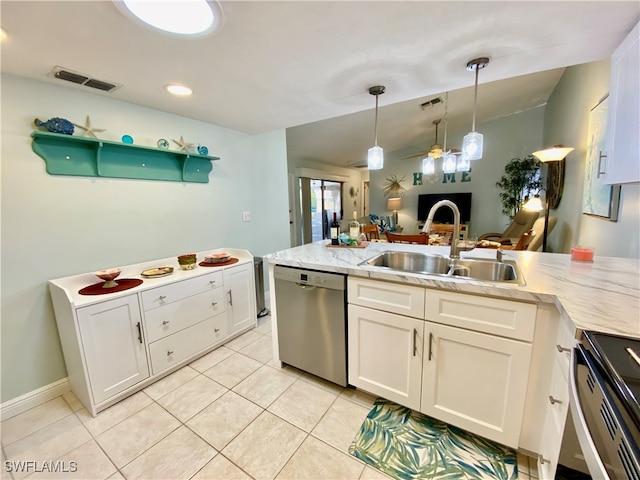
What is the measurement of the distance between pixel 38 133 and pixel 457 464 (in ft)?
9.82

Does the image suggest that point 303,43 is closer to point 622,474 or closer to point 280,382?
point 622,474

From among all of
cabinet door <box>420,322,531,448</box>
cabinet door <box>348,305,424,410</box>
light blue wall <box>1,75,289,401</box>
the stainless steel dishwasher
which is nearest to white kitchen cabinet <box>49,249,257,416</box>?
light blue wall <box>1,75,289,401</box>

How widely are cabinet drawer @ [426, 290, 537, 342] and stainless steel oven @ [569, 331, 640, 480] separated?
1.18 feet

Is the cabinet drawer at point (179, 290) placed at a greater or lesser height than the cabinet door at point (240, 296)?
greater

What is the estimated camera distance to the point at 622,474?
47 cm

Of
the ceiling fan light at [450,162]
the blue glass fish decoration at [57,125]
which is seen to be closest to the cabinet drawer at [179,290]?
the blue glass fish decoration at [57,125]

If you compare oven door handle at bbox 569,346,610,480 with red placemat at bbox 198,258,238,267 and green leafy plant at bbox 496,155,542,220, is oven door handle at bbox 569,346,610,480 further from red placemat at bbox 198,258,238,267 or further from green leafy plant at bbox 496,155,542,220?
green leafy plant at bbox 496,155,542,220

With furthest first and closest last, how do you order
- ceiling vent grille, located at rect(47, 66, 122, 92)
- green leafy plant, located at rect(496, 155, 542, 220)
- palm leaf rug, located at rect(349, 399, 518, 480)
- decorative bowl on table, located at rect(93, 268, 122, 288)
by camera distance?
1. green leafy plant, located at rect(496, 155, 542, 220)
2. decorative bowl on table, located at rect(93, 268, 122, 288)
3. ceiling vent grille, located at rect(47, 66, 122, 92)
4. palm leaf rug, located at rect(349, 399, 518, 480)

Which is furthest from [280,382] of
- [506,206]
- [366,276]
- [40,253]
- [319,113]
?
[506,206]

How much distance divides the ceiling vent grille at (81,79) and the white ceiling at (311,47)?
0.05m

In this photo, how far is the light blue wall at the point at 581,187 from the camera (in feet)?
5.42

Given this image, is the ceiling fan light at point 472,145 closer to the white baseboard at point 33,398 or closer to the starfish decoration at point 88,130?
the starfish decoration at point 88,130

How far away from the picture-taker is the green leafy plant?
5098 mm

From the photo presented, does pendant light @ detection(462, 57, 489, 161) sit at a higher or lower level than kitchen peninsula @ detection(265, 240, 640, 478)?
higher
